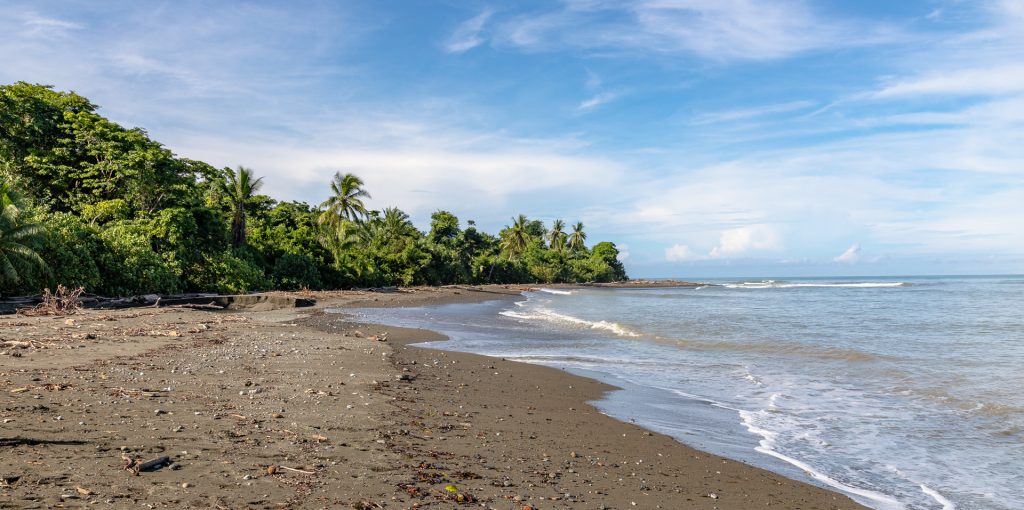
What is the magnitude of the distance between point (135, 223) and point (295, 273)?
1473cm

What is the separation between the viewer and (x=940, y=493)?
584 centimetres

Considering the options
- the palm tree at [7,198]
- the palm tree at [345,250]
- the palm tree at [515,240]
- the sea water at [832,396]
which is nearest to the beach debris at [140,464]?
the sea water at [832,396]

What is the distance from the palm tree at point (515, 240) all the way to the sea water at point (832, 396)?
2832 inches

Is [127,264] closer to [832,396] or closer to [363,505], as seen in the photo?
[363,505]

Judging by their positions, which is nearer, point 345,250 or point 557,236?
point 345,250

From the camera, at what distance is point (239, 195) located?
4153 centimetres

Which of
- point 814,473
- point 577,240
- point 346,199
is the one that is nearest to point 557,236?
point 577,240

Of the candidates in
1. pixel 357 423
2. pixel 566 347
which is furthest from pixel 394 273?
pixel 357 423

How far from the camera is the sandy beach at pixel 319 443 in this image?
4.15 metres

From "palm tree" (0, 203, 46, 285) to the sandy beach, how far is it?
1300 cm

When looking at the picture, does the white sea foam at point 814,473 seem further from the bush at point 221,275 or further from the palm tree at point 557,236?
the palm tree at point 557,236

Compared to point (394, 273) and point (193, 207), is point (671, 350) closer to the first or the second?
point (193, 207)

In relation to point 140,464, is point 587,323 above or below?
below

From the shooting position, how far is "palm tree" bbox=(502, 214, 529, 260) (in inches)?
3752
